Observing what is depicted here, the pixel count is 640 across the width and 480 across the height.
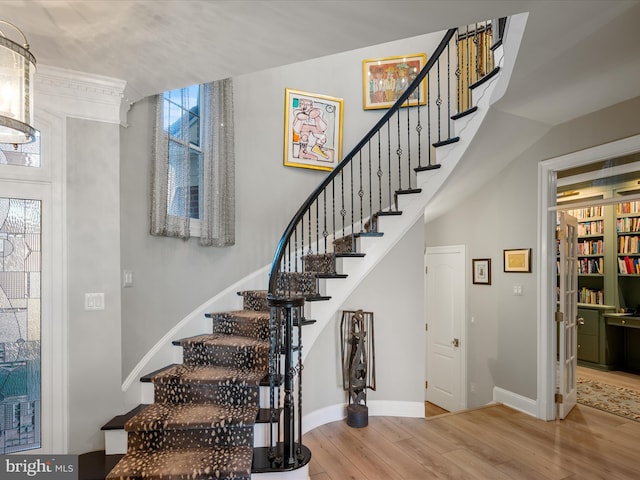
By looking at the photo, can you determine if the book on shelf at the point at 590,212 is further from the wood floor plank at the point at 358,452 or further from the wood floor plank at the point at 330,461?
the wood floor plank at the point at 330,461

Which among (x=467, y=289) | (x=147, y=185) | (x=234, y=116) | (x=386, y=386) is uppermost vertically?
(x=234, y=116)

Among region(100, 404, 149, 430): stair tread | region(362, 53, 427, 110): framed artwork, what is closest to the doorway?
region(362, 53, 427, 110): framed artwork

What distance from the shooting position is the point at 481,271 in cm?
416

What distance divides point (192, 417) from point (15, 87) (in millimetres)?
2002

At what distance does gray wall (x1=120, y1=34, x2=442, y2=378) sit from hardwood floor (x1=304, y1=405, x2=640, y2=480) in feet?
5.44

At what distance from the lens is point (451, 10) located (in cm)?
172

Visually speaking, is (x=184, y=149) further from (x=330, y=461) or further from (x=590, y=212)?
(x=590, y=212)

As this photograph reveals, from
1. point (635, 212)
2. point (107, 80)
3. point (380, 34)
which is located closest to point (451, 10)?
→ point (380, 34)

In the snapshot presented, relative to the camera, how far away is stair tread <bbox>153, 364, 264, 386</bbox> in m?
2.47

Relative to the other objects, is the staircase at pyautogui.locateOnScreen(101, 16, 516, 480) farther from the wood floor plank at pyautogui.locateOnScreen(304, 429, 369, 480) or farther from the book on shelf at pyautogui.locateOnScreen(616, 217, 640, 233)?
the book on shelf at pyautogui.locateOnScreen(616, 217, 640, 233)

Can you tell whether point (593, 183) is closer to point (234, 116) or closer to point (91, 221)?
point (234, 116)

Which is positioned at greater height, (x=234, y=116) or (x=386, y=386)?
(x=234, y=116)

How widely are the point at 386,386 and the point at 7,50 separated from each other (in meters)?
3.61

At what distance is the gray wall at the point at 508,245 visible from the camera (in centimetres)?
326
